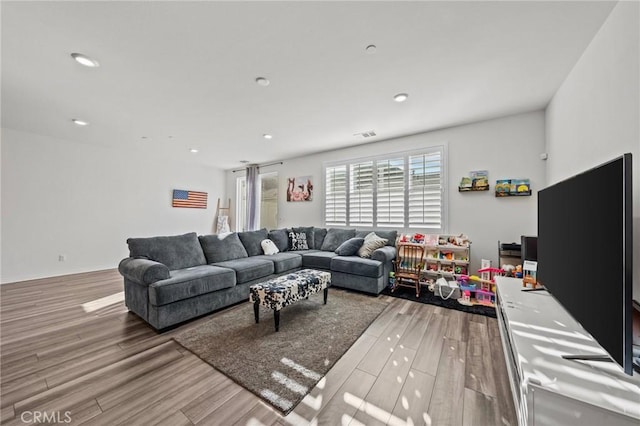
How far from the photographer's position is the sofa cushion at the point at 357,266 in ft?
10.6

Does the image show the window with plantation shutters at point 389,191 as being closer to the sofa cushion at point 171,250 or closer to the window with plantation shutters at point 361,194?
the window with plantation shutters at point 361,194

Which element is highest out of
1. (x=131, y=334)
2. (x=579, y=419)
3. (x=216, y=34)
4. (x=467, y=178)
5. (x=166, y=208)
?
(x=216, y=34)

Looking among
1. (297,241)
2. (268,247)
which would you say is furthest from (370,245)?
(268,247)

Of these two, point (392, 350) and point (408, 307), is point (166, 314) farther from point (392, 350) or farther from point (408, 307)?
point (408, 307)

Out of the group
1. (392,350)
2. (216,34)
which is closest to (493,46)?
(216,34)

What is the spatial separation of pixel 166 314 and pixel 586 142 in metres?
4.01

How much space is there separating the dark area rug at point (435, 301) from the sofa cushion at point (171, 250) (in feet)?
9.02

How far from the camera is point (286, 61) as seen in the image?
6.88 feet

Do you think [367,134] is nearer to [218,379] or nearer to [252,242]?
[252,242]

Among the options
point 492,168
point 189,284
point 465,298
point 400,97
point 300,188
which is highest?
point 400,97

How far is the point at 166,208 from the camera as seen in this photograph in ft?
19.1

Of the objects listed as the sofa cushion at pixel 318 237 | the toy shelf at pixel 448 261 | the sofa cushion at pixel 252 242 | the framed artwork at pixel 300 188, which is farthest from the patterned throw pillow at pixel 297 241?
the toy shelf at pixel 448 261

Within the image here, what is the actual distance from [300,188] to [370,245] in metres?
2.46

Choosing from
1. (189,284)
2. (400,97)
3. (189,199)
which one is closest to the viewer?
(189,284)
